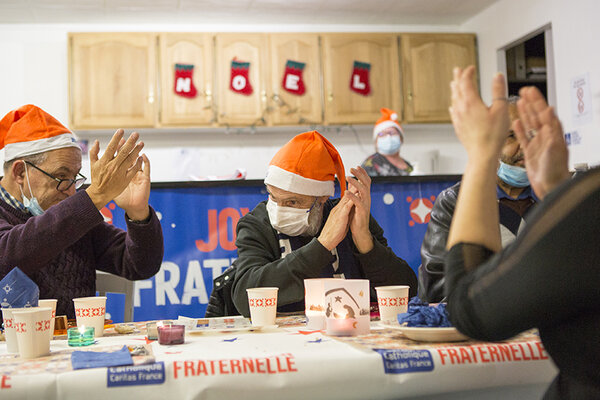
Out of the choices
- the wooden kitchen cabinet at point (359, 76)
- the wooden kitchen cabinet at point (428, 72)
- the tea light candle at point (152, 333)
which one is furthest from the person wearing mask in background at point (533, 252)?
the wooden kitchen cabinet at point (428, 72)

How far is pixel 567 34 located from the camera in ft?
16.9

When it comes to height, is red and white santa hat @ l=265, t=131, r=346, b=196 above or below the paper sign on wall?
below

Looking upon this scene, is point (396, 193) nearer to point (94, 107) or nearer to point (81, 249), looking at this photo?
point (81, 249)

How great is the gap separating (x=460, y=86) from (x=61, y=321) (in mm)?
1233

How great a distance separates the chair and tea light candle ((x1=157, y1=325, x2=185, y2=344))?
108 centimetres

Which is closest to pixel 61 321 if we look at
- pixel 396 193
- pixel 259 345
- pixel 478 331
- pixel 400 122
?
pixel 259 345

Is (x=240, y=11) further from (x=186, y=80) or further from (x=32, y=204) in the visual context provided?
(x=32, y=204)

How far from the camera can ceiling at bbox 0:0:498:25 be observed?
5766 mm

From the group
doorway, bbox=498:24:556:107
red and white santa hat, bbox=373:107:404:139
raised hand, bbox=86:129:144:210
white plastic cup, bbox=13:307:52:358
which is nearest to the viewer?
white plastic cup, bbox=13:307:52:358

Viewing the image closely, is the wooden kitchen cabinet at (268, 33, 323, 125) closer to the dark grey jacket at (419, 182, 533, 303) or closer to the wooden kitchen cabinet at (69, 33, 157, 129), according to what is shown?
the wooden kitchen cabinet at (69, 33, 157, 129)

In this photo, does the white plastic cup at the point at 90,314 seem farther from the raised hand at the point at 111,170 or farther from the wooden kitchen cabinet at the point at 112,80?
the wooden kitchen cabinet at the point at 112,80

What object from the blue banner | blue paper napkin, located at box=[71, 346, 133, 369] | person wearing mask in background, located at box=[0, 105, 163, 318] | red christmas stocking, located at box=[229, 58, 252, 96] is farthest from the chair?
red christmas stocking, located at box=[229, 58, 252, 96]

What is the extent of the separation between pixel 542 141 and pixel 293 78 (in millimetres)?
5313

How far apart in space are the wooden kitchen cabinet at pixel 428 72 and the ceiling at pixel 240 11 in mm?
271
